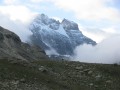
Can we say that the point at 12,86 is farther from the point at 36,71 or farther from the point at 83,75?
the point at 83,75

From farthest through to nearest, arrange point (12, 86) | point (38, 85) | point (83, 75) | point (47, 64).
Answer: point (47, 64)
point (83, 75)
point (38, 85)
point (12, 86)

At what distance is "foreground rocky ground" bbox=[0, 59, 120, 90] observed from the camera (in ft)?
116

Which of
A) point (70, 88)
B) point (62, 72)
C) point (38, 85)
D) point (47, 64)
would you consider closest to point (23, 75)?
point (38, 85)

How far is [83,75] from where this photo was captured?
1779 inches

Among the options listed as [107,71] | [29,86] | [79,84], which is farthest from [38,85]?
[107,71]

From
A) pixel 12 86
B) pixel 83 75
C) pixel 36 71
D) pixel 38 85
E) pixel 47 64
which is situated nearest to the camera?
pixel 12 86

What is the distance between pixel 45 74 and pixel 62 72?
516cm

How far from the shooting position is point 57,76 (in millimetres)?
42438

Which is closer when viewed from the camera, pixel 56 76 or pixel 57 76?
pixel 56 76

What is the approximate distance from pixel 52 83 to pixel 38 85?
7.69 ft

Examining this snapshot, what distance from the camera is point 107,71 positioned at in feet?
155

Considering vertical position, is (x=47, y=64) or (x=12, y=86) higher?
(x=47, y=64)

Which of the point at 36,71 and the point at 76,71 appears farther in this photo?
the point at 76,71

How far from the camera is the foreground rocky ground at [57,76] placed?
116 feet
